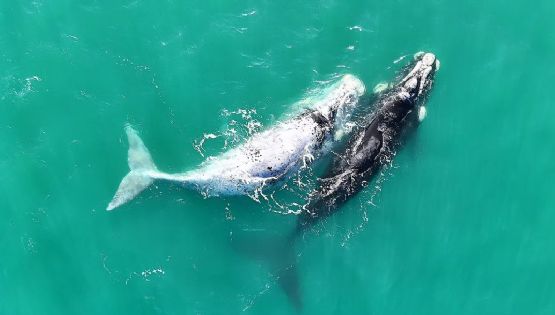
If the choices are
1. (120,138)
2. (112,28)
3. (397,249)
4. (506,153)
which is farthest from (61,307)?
(506,153)

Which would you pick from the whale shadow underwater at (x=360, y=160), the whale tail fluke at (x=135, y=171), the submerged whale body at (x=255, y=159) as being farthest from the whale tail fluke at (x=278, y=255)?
the whale tail fluke at (x=135, y=171)

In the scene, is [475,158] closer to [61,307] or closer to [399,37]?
[399,37]

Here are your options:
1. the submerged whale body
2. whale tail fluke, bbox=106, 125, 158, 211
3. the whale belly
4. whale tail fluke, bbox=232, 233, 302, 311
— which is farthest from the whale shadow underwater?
whale tail fluke, bbox=106, 125, 158, 211

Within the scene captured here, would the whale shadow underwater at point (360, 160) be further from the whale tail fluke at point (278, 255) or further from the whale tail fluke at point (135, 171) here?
the whale tail fluke at point (135, 171)

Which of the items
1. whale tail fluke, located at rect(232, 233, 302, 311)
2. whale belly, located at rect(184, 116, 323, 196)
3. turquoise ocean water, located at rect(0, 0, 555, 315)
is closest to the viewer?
whale belly, located at rect(184, 116, 323, 196)

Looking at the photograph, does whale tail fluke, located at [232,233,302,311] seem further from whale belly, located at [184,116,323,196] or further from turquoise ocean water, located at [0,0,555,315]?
whale belly, located at [184,116,323,196]

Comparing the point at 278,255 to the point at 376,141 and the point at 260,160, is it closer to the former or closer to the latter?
the point at 260,160
